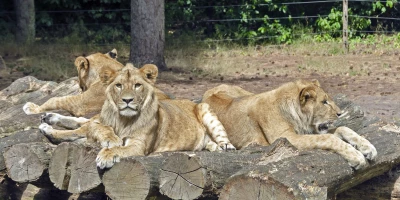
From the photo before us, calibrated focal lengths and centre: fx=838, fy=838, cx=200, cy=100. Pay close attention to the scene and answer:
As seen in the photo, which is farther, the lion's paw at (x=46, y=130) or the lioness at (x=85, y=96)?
the lioness at (x=85, y=96)

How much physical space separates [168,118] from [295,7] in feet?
44.2

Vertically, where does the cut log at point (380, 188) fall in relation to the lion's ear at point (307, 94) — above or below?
below

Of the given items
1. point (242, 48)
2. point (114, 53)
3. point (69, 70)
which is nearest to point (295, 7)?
point (242, 48)

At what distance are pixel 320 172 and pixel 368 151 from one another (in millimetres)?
1018

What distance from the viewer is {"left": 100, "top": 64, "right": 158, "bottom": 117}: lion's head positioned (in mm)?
7242

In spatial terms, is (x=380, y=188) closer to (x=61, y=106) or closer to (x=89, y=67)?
(x=89, y=67)

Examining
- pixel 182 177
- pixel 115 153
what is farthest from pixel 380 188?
pixel 115 153

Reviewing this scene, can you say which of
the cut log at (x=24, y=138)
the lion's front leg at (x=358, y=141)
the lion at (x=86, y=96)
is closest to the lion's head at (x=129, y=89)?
the cut log at (x=24, y=138)

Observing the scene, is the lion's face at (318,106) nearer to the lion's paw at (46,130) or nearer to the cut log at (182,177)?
the cut log at (182,177)

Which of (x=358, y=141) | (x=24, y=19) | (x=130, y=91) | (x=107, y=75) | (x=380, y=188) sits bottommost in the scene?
(x=380, y=188)

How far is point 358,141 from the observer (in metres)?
7.69

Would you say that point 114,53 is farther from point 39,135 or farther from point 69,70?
point 69,70

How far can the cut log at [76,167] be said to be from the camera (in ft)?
22.5

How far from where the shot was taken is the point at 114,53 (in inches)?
407
